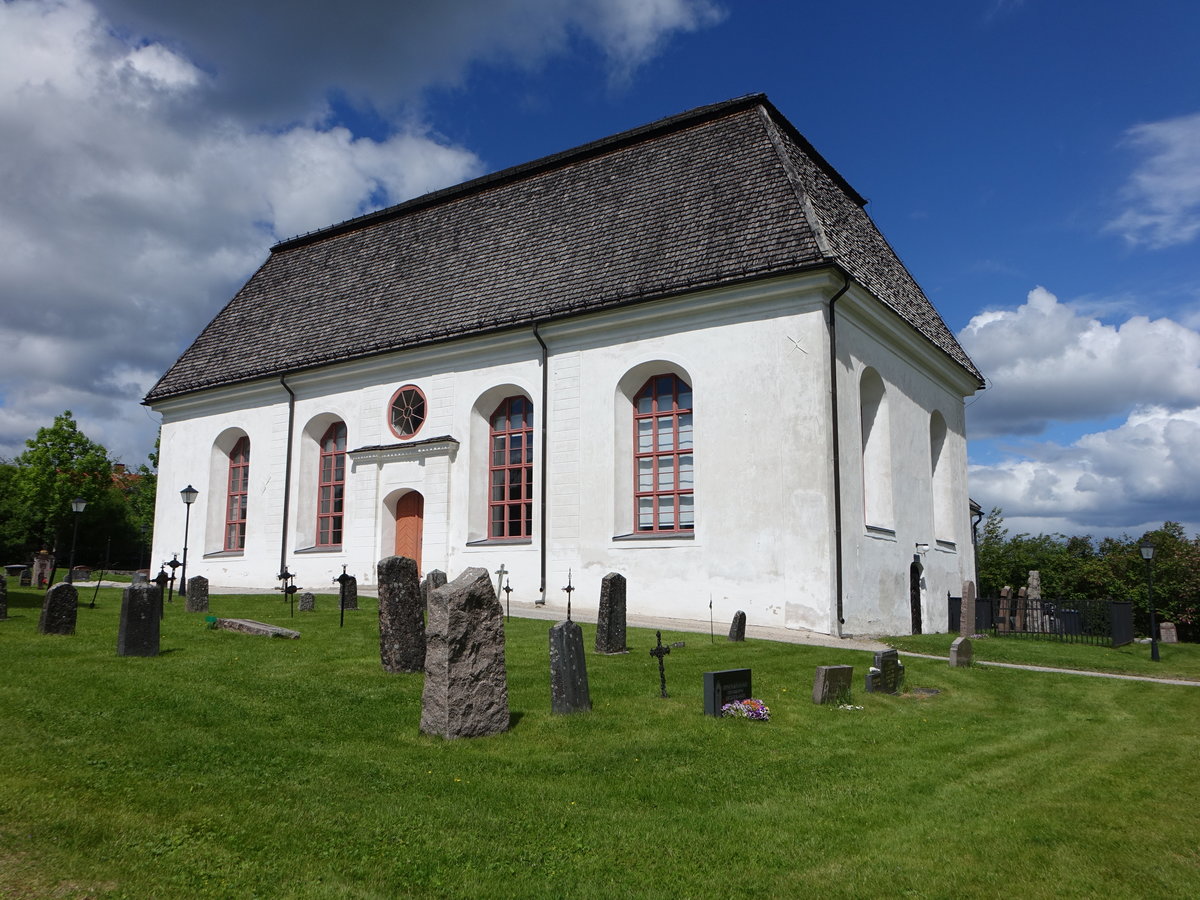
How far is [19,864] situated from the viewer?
14.9 ft

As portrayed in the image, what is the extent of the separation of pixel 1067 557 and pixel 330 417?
2978 cm

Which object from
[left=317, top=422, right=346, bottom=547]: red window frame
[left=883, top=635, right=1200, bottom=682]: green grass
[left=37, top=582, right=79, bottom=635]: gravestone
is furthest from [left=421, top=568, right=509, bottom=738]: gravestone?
[left=317, top=422, right=346, bottom=547]: red window frame

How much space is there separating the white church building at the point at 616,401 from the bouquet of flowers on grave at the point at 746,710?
7852 millimetres

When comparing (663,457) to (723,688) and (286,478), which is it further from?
(286,478)

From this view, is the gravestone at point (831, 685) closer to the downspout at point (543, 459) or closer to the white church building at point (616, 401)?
the white church building at point (616, 401)

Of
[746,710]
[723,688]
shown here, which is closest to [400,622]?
[723,688]

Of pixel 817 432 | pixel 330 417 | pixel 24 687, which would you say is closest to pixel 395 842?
pixel 24 687

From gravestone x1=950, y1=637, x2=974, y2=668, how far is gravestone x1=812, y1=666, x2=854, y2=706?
4442mm

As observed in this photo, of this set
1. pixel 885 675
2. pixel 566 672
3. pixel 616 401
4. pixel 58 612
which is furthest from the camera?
pixel 616 401

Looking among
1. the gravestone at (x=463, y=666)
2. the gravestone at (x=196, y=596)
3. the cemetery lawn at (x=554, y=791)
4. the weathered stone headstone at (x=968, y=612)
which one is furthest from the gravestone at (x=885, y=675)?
the gravestone at (x=196, y=596)

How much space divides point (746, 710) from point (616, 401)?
1132 cm

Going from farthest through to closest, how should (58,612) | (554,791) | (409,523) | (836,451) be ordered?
1. (409,523)
2. (836,451)
3. (58,612)
4. (554,791)

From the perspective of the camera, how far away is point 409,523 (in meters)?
22.9

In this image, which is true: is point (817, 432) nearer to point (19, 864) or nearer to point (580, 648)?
point (580, 648)
